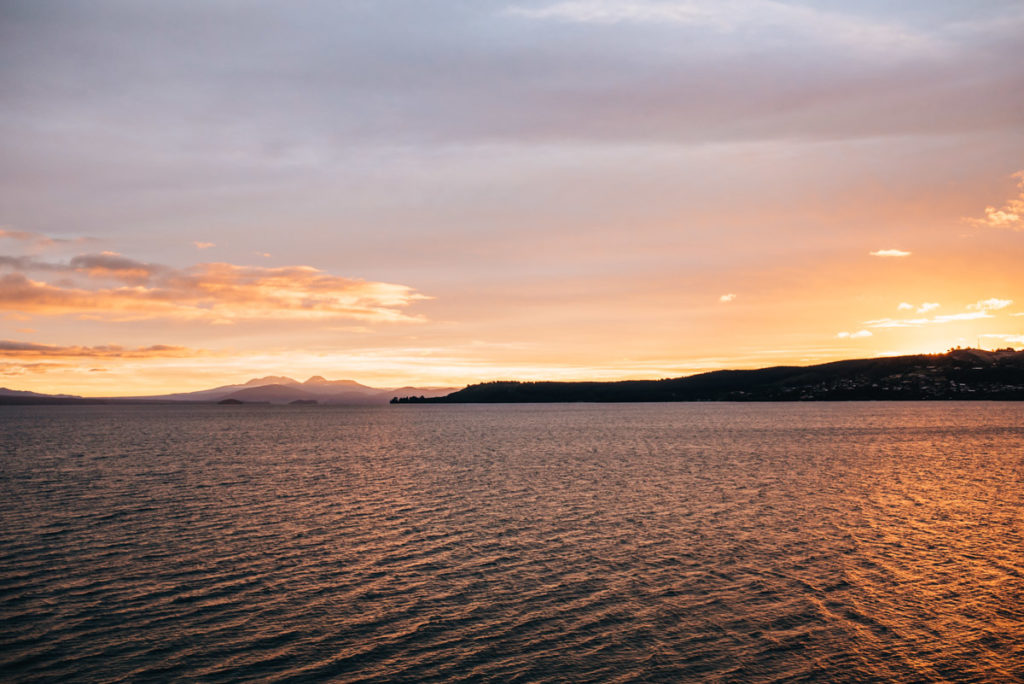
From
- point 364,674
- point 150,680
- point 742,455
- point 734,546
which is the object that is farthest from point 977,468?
point 150,680

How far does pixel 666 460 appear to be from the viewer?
9288 cm

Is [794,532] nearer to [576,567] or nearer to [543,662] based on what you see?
[576,567]

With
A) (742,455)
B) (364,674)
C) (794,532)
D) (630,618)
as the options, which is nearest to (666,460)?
(742,455)

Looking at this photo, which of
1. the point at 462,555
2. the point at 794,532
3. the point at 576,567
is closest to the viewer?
→ the point at 576,567

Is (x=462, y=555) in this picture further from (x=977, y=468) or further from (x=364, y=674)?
(x=977, y=468)

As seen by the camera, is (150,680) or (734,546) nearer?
(150,680)

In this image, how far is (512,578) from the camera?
33.7 m

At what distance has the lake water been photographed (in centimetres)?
2355

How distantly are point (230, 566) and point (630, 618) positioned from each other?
21.6 metres

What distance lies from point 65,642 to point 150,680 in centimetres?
559

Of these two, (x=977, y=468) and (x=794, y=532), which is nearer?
(x=794, y=532)

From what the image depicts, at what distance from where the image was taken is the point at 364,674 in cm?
2242

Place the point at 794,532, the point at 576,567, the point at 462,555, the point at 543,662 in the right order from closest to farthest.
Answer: the point at 543,662 < the point at 576,567 < the point at 462,555 < the point at 794,532

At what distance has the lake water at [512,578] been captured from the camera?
2355 cm
